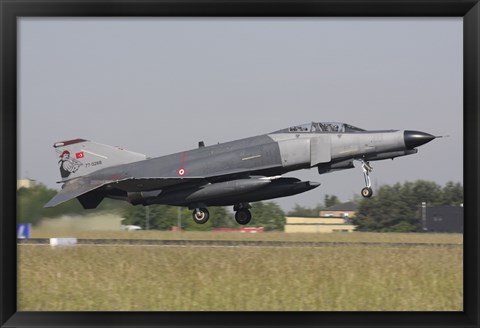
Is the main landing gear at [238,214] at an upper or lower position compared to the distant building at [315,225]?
upper

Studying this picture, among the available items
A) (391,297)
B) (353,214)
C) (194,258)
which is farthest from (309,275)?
(353,214)

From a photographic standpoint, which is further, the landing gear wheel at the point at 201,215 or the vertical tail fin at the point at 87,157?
the vertical tail fin at the point at 87,157

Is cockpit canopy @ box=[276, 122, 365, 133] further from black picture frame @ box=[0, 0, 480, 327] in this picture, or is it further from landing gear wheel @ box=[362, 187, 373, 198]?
black picture frame @ box=[0, 0, 480, 327]

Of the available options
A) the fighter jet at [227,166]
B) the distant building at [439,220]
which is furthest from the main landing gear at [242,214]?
the distant building at [439,220]

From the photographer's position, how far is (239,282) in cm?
1100

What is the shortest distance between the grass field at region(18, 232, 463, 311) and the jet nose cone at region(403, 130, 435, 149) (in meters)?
5.03

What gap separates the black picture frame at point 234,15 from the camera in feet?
18.7

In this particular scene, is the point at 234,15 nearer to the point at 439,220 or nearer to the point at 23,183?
the point at 23,183

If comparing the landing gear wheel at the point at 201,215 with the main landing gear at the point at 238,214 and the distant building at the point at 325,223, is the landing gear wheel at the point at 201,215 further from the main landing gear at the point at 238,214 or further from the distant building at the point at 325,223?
the distant building at the point at 325,223

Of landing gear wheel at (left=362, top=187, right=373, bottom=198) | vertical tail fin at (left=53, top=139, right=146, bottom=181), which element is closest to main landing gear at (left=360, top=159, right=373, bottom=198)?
landing gear wheel at (left=362, top=187, right=373, bottom=198)

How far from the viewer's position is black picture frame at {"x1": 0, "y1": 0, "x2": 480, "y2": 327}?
5.69 meters
